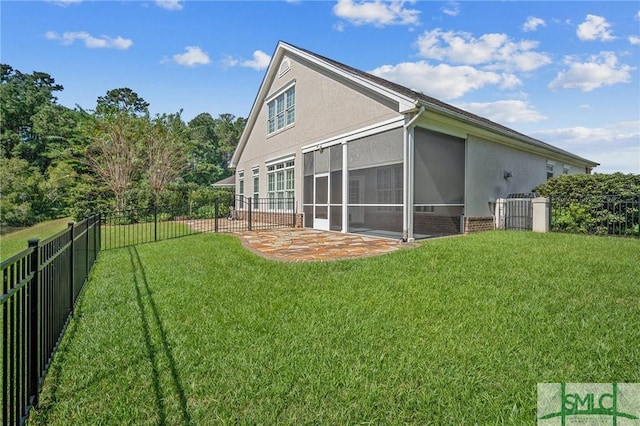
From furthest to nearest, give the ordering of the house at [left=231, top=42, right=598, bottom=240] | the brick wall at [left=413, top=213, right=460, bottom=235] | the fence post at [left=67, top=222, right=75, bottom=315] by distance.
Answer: the brick wall at [left=413, top=213, right=460, bottom=235], the house at [left=231, top=42, right=598, bottom=240], the fence post at [left=67, top=222, right=75, bottom=315]

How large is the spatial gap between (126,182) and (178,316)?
19092mm

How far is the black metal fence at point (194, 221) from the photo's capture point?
1153 cm

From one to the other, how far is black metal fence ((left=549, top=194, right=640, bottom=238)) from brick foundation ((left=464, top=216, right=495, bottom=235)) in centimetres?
164

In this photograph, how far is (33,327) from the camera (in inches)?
94.2

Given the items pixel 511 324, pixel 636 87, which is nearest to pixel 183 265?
pixel 511 324

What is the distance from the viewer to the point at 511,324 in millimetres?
3160

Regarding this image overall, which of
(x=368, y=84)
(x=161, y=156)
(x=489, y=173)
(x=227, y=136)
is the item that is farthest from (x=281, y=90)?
(x=227, y=136)

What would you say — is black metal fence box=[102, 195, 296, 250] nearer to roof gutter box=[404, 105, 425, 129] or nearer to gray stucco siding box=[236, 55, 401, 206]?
gray stucco siding box=[236, 55, 401, 206]

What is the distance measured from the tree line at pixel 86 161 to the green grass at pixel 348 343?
16915 millimetres

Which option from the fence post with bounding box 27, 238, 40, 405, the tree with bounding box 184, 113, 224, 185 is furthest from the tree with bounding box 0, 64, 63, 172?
the fence post with bounding box 27, 238, 40, 405

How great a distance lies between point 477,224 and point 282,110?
9.24 m

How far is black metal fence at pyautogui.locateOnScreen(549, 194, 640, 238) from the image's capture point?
8.61 m

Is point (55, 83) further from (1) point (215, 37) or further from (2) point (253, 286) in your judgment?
(2) point (253, 286)

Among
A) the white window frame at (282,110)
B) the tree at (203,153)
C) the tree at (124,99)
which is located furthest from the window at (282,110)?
the tree at (124,99)
